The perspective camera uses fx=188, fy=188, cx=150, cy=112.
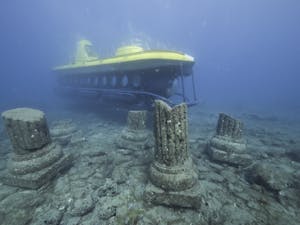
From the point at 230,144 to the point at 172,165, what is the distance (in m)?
1.76

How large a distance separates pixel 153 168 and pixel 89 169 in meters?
1.65

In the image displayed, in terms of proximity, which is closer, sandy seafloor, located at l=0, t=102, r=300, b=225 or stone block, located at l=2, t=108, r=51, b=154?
sandy seafloor, located at l=0, t=102, r=300, b=225

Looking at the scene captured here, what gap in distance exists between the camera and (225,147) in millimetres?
4102

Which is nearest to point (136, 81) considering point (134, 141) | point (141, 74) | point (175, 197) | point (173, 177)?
point (141, 74)

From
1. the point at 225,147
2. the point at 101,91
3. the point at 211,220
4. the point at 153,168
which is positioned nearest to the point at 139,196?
the point at 153,168

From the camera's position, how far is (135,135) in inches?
199

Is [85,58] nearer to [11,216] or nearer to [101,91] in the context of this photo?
[101,91]

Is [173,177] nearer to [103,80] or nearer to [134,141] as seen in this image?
[134,141]

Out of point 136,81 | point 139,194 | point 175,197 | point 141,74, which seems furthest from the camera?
point 136,81

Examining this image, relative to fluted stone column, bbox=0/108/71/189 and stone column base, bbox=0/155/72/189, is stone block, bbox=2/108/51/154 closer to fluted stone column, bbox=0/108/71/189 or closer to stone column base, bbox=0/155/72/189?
fluted stone column, bbox=0/108/71/189

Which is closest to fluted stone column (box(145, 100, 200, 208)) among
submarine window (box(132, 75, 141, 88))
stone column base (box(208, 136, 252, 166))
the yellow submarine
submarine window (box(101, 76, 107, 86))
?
stone column base (box(208, 136, 252, 166))

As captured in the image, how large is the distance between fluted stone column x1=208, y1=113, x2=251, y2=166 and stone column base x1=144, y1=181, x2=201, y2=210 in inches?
58.0

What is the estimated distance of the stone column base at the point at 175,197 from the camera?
278cm

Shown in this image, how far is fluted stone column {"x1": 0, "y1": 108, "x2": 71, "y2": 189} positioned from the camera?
3348 millimetres
